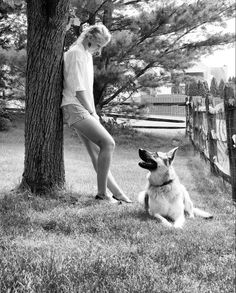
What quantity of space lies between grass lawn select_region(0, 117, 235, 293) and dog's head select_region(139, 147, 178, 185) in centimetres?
38

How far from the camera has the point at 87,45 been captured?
4.40 meters

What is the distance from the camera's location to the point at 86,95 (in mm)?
4324

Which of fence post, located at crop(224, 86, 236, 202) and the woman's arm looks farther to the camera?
fence post, located at crop(224, 86, 236, 202)

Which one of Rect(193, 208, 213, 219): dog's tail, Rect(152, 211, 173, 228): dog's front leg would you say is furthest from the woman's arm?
Rect(193, 208, 213, 219): dog's tail

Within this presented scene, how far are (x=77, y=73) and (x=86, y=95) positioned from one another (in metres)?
0.23

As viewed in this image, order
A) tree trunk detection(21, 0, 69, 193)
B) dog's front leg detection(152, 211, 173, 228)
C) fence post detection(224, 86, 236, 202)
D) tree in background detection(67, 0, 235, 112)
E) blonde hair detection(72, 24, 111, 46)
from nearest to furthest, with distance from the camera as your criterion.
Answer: dog's front leg detection(152, 211, 173, 228) < blonde hair detection(72, 24, 111, 46) < tree trunk detection(21, 0, 69, 193) < fence post detection(224, 86, 236, 202) < tree in background detection(67, 0, 235, 112)

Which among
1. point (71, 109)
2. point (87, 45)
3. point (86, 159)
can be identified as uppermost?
point (87, 45)

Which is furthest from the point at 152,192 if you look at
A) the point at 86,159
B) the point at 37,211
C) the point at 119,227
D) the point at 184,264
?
the point at 86,159

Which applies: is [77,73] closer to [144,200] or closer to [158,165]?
[158,165]

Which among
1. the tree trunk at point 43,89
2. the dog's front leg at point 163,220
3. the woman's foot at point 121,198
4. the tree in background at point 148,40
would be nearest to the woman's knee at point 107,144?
the tree trunk at point 43,89

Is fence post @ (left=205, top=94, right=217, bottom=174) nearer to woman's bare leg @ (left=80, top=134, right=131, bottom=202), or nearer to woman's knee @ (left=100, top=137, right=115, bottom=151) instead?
woman's bare leg @ (left=80, top=134, right=131, bottom=202)

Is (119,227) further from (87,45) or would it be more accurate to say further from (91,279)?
(87,45)

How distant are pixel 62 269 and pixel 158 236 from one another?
3.75 ft

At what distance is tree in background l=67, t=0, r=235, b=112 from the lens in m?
11.0
